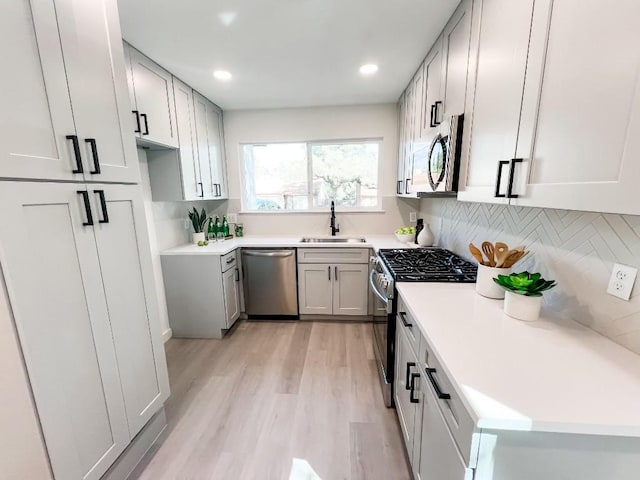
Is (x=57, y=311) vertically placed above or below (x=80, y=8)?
below

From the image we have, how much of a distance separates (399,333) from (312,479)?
867 mm

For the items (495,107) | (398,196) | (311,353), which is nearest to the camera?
(495,107)

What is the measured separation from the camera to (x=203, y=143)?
2893 mm

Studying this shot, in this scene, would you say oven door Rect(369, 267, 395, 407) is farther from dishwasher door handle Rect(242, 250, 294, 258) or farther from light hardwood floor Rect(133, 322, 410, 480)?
dishwasher door handle Rect(242, 250, 294, 258)

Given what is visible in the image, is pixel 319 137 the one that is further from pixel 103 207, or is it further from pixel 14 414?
pixel 14 414

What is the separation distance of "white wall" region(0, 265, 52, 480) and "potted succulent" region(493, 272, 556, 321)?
1.84 meters

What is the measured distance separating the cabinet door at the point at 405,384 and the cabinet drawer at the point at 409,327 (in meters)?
0.03

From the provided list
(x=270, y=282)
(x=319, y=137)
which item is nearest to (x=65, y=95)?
(x=270, y=282)

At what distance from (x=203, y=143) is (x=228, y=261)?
4.25 ft

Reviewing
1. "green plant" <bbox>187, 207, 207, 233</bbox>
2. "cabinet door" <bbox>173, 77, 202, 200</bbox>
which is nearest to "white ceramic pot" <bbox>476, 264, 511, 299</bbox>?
"cabinet door" <bbox>173, 77, 202, 200</bbox>

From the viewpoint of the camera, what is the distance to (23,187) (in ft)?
3.05

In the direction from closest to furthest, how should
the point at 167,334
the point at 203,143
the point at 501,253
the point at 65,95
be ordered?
the point at 65,95, the point at 501,253, the point at 167,334, the point at 203,143

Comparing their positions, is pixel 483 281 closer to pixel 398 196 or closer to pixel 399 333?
pixel 399 333

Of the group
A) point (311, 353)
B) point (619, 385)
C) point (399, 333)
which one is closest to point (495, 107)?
point (619, 385)
